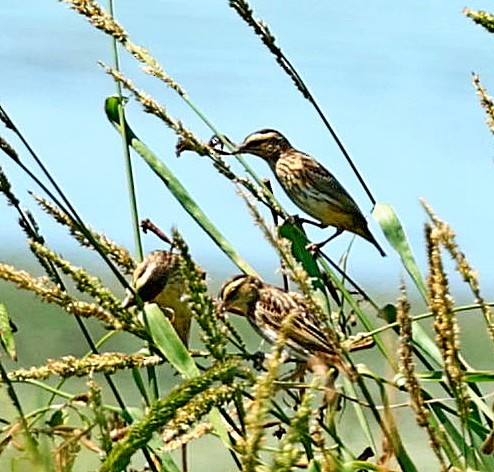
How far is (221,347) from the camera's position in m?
0.62

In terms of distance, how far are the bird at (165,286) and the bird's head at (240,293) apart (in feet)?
0.18

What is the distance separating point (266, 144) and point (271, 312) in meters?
1.51

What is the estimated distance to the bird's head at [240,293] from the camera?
155 centimetres

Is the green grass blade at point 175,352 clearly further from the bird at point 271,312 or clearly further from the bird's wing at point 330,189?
the bird's wing at point 330,189

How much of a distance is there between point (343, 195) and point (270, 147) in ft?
0.94

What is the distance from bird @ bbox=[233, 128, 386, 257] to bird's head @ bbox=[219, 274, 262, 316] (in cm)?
111

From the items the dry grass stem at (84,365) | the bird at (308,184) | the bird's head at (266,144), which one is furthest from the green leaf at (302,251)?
the bird's head at (266,144)

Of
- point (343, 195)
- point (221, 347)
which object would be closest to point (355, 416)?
point (221, 347)

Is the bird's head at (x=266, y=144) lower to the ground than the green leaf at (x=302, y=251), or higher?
higher

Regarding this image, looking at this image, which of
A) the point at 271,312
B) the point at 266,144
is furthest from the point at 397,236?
the point at 266,144

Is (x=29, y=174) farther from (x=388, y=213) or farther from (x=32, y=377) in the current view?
(x=388, y=213)

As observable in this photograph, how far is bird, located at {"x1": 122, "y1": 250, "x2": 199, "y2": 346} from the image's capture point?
1.36 m

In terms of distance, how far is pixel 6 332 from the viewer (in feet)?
3.18

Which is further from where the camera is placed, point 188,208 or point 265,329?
point 265,329
